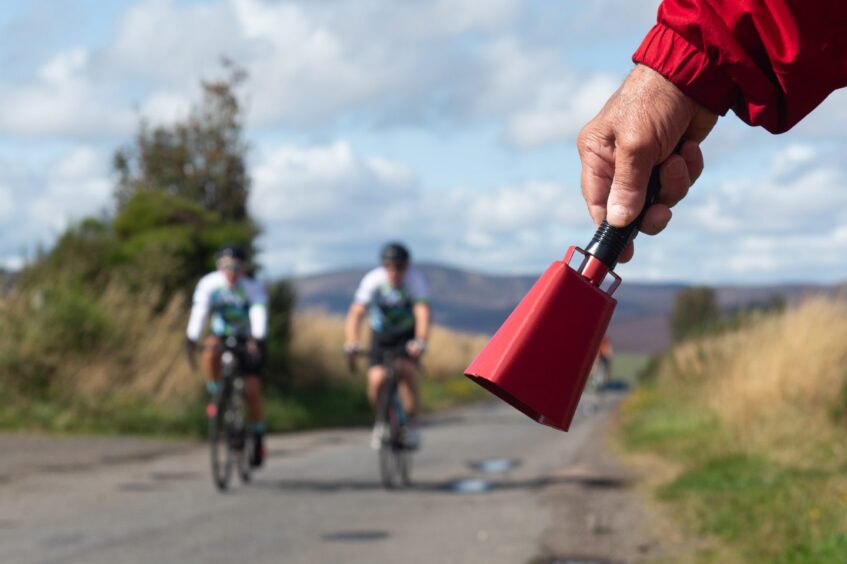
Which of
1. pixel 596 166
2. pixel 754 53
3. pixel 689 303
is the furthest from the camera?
pixel 689 303

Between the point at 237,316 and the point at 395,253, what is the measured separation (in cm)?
141

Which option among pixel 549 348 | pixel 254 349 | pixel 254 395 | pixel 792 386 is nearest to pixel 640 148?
pixel 549 348

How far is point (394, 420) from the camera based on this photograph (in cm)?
1174

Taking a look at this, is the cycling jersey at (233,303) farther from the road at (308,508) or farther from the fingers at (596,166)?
the fingers at (596,166)

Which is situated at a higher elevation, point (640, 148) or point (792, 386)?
point (640, 148)

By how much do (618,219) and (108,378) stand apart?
53.1ft

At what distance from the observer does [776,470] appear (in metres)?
9.75

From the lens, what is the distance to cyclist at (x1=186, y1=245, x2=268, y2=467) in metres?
11.2

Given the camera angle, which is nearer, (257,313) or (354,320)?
(257,313)

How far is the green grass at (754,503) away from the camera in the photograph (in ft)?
21.5

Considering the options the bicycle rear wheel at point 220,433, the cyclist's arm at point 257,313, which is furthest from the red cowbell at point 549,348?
the cyclist's arm at point 257,313

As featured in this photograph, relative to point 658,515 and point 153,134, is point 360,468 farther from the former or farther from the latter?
point 153,134

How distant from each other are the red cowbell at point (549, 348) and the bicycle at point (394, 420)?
30.7 feet

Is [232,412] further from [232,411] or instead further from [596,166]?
[596,166]
